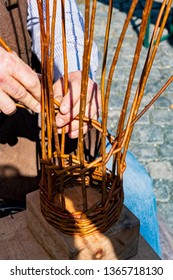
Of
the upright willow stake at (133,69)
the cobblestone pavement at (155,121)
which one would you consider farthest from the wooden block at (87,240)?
the cobblestone pavement at (155,121)

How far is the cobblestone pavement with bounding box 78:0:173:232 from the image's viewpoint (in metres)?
2.80

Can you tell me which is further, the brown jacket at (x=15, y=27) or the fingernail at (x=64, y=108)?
the brown jacket at (x=15, y=27)

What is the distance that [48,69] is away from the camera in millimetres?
877

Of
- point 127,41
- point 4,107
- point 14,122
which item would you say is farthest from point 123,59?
point 4,107

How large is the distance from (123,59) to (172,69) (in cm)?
40

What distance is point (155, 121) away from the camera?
3.24 metres

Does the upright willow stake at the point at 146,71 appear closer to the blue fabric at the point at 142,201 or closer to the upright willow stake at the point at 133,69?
the upright willow stake at the point at 133,69

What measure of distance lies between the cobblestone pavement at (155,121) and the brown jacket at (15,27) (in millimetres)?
1321

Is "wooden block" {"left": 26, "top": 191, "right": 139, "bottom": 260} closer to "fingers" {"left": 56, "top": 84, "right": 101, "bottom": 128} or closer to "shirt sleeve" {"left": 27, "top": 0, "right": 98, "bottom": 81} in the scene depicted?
"fingers" {"left": 56, "top": 84, "right": 101, "bottom": 128}

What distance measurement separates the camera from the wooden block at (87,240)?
3.41 ft

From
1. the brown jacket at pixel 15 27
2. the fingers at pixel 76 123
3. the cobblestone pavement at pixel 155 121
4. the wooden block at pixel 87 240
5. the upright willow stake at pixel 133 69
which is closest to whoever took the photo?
the upright willow stake at pixel 133 69

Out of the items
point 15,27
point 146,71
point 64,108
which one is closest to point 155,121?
point 15,27

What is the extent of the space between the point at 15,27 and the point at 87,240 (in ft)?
2.80
